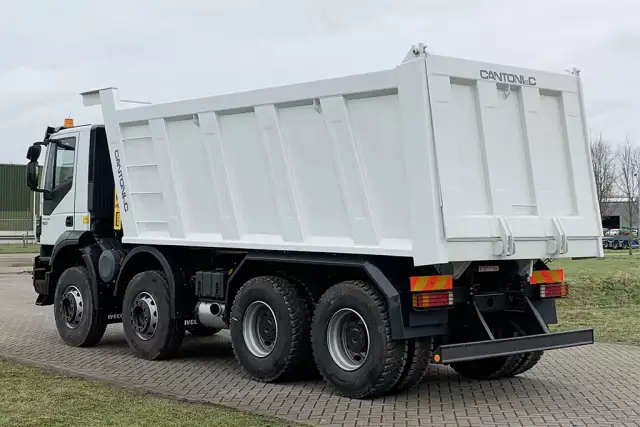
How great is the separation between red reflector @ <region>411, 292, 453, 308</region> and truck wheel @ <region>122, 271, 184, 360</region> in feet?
12.4

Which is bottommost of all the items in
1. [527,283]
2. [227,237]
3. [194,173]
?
[527,283]

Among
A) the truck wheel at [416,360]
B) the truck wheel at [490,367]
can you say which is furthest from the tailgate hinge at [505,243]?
the truck wheel at [490,367]

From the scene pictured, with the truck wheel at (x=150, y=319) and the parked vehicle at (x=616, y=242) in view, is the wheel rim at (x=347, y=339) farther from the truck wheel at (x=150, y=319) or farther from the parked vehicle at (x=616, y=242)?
the parked vehicle at (x=616, y=242)

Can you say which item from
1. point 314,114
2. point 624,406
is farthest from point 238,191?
point 624,406

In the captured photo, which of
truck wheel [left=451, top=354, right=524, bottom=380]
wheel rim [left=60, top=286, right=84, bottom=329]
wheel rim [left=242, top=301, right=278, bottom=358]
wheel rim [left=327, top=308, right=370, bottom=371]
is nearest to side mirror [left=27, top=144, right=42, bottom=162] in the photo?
wheel rim [left=60, top=286, right=84, bottom=329]

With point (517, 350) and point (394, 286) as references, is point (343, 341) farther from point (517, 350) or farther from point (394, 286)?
point (517, 350)

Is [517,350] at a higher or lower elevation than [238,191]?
lower

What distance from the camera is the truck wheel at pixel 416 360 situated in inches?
320

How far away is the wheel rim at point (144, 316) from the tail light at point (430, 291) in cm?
414

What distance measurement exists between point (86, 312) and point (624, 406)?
7177 mm

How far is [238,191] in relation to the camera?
9828 mm

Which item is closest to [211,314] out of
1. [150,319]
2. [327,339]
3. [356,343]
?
[150,319]

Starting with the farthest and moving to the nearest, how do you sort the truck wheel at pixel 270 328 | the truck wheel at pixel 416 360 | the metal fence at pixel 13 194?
the metal fence at pixel 13 194 → the truck wheel at pixel 270 328 → the truck wheel at pixel 416 360

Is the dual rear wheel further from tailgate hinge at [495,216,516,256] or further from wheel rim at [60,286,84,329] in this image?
wheel rim at [60,286,84,329]
